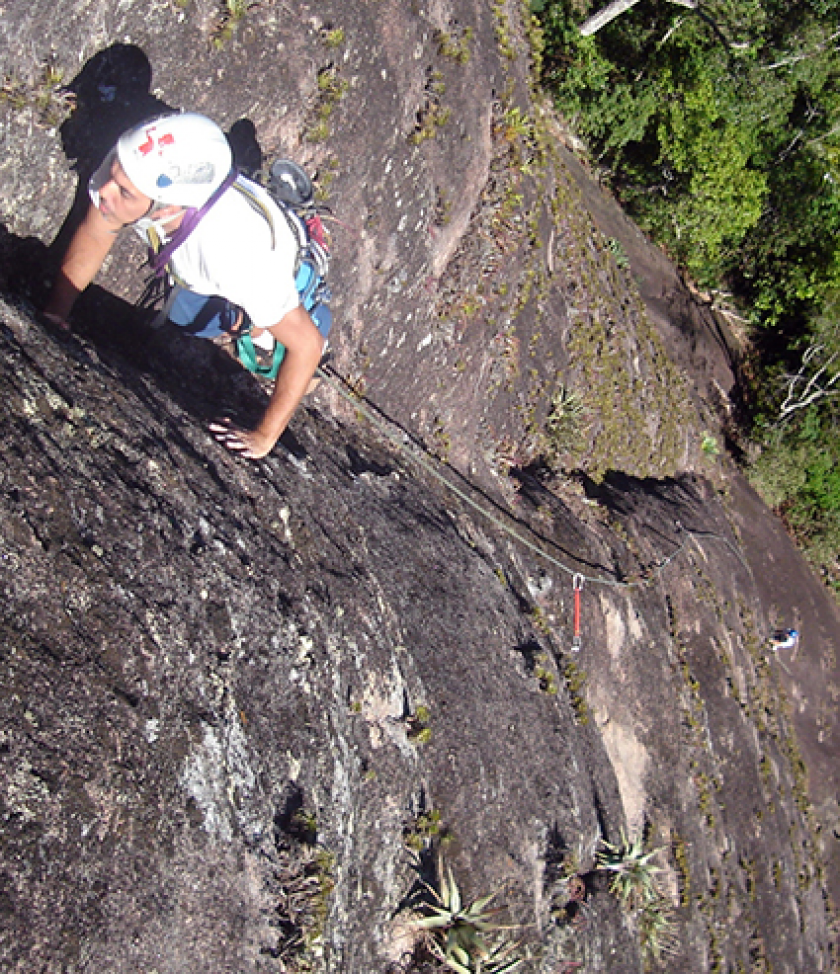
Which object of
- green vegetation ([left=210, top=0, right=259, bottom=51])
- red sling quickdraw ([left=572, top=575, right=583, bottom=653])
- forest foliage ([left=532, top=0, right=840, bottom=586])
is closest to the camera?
green vegetation ([left=210, top=0, right=259, bottom=51])

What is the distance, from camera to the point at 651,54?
696 inches

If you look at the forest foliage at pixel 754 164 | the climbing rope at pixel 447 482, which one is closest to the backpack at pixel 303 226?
the climbing rope at pixel 447 482

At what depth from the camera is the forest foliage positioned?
55.2 feet

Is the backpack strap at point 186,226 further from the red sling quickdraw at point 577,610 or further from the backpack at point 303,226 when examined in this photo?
the red sling quickdraw at point 577,610

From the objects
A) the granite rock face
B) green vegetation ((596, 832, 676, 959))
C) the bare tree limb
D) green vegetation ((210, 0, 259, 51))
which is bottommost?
green vegetation ((596, 832, 676, 959))

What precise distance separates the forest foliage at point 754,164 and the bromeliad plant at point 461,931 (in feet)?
49.5

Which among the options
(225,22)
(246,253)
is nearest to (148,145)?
(246,253)

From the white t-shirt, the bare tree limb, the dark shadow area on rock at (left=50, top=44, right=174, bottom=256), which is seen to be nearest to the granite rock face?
the dark shadow area on rock at (left=50, top=44, right=174, bottom=256)

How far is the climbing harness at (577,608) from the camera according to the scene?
8094 millimetres

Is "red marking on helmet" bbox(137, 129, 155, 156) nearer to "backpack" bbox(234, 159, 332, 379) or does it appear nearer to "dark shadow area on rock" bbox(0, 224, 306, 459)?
"backpack" bbox(234, 159, 332, 379)

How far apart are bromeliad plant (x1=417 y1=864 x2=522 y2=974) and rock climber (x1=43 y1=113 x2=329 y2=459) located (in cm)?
340

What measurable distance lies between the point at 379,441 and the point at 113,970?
16.8ft

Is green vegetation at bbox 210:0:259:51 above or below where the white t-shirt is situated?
above

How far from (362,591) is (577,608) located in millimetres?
3628
